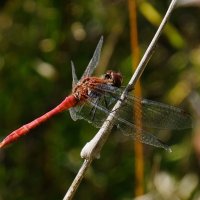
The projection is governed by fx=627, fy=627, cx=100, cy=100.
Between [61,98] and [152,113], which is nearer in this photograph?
[152,113]

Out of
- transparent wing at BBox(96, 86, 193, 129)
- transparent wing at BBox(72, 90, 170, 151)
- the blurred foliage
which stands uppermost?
transparent wing at BBox(96, 86, 193, 129)

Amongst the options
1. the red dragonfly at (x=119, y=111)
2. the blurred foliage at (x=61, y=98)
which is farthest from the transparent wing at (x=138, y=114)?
the blurred foliage at (x=61, y=98)

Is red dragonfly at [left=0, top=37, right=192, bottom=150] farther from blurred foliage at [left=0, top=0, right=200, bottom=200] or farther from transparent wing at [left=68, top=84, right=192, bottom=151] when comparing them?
blurred foliage at [left=0, top=0, right=200, bottom=200]

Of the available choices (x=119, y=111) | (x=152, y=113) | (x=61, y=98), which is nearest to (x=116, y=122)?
(x=119, y=111)

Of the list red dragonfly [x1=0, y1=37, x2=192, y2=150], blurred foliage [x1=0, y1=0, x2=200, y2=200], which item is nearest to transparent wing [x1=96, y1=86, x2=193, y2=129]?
red dragonfly [x1=0, y1=37, x2=192, y2=150]

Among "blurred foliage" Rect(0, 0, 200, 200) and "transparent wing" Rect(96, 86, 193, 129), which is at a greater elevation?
"transparent wing" Rect(96, 86, 193, 129)

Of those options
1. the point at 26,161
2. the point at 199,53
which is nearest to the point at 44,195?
the point at 26,161

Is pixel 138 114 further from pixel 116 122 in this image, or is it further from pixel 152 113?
pixel 116 122
